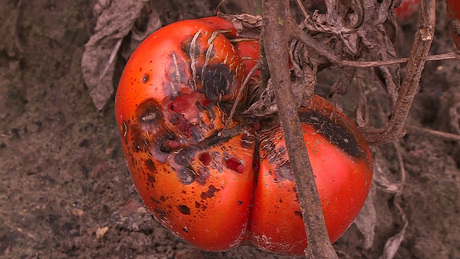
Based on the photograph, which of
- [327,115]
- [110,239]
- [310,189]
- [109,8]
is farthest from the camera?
[109,8]

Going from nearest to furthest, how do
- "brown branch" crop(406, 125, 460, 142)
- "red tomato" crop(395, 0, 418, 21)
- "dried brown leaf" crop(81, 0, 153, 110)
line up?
1. "dried brown leaf" crop(81, 0, 153, 110)
2. "brown branch" crop(406, 125, 460, 142)
3. "red tomato" crop(395, 0, 418, 21)

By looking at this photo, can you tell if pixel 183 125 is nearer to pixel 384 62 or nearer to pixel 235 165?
pixel 235 165

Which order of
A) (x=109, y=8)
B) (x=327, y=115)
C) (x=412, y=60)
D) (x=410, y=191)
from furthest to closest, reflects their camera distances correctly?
(x=410, y=191) → (x=109, y=8) → (x=327, y=115) → (x=412, y=60)

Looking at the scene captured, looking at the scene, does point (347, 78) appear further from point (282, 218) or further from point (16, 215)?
point (16, 215)

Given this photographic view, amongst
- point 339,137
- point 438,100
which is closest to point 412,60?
point 339,137

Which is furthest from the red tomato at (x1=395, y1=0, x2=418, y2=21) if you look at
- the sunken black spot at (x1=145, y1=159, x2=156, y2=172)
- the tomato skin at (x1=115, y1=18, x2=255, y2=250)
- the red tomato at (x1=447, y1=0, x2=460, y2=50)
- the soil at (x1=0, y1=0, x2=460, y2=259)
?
the sunken black spot at (x1=145, y1=159, x2=156, y2=172)

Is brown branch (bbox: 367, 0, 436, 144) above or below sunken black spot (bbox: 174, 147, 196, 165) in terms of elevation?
above

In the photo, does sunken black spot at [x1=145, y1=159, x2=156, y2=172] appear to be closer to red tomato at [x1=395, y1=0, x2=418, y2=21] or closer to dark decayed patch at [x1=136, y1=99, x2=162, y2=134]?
dark decayed patch at [x1=136, y1=99, x2=162, y2=134]
